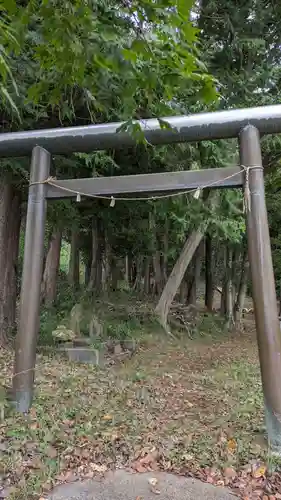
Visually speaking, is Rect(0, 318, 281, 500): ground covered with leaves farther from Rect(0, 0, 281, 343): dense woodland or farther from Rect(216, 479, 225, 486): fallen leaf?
Rect(0, 0, 281, 343): dense woodland

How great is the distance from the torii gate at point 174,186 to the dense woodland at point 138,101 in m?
0.34

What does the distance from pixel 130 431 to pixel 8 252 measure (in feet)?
11.9

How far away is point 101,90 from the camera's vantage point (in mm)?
2119

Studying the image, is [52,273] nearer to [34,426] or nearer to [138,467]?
[34,426]

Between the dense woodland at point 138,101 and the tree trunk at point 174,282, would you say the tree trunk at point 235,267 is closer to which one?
the dense woodland at point 138,101

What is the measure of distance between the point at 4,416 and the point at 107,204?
5.20 m

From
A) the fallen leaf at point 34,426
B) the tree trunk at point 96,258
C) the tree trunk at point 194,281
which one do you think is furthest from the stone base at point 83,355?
the tree trunk at point 194,281

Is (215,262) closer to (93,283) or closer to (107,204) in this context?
(93,283)

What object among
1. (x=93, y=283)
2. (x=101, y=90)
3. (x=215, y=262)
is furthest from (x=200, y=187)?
(x=215, y=262)

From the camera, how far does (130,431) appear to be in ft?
11.1

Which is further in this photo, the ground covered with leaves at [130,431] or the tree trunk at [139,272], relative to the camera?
the tree trunk at [139,272]

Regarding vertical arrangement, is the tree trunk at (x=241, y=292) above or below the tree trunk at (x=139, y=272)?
below

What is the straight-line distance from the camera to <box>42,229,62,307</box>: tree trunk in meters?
9.92

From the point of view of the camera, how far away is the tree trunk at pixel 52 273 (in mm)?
9922
